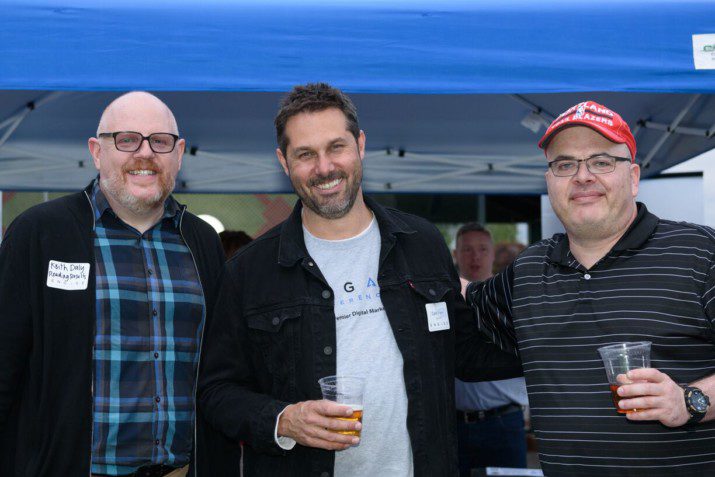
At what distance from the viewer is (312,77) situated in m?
3.27

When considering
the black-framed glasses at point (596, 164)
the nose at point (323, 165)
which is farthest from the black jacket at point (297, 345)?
the black-framed glasses at point (596, 164)

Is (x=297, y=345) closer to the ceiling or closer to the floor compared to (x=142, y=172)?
closer to the floor

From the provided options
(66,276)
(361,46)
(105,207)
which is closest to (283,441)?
(66,276)

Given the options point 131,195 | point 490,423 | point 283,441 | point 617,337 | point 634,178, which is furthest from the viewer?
point 490,423

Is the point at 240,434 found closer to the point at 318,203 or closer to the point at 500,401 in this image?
the point at 318,203

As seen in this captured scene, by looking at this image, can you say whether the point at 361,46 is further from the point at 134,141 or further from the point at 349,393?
the point at 349,393

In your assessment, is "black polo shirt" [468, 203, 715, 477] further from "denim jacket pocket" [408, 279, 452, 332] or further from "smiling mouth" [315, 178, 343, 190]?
"smiling mouth" [315, 178, 343, 190]

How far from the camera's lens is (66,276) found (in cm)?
258

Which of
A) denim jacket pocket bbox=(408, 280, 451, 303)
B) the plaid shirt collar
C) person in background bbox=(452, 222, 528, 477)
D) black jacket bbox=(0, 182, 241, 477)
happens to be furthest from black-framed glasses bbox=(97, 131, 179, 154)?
person in background bbox=(452, 222, 528, 477)

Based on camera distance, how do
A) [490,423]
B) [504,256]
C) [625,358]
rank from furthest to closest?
[504,256]
[490,423]
[625,358]

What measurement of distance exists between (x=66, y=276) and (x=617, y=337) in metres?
1.74

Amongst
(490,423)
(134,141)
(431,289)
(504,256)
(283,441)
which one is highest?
(504,256)

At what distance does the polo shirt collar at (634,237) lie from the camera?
2.39 meters

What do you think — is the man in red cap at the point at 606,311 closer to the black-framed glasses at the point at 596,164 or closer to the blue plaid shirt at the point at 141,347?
the black-framed glasses at the point at 596,164
